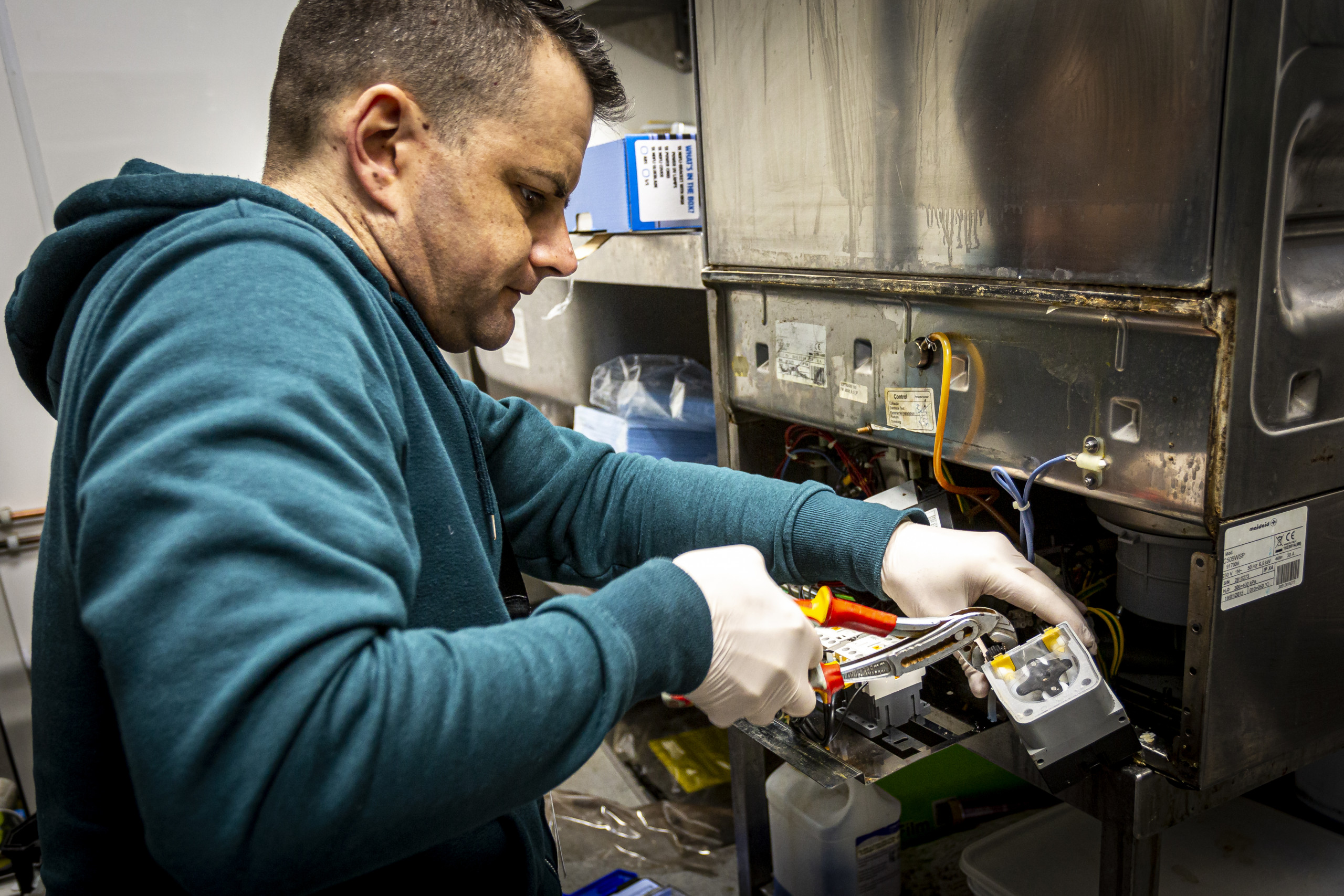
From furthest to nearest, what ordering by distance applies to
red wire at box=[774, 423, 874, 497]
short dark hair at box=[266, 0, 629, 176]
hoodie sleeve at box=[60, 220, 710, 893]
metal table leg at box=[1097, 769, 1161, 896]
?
red wire at box=[774, 423, 874, 497] → metal table leg at box=[1097, 769, 1161, 896] → short dark hair at box=[266, 0, 629, 176] → hoodie sleeve at box=[60, 220, 710, 893]

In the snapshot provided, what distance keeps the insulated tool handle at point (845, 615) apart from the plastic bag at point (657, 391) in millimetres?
1000

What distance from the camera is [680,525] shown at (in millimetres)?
1133

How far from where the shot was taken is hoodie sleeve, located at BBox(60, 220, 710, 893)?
1.57 ft

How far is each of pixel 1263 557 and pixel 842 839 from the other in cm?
83

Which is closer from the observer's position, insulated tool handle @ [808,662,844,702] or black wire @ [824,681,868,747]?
insulated tool handle @ [808,662,844,702]

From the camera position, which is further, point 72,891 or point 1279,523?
point 1279,523

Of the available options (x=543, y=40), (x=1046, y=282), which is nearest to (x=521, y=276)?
(x=543, y=40)

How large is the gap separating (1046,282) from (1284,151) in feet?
0.72


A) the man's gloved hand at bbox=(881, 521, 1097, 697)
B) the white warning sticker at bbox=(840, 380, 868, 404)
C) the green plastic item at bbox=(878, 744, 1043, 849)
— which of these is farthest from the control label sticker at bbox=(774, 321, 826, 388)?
the green plastic item at bbox=(878, 744, 1043, 849)

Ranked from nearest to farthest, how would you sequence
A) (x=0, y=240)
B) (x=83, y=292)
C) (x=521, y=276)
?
(x=83, y=292), (x=521, y=276), (x=0, y=240)

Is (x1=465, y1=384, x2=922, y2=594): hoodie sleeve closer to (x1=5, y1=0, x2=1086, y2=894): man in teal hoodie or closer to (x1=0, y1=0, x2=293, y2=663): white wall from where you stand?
(x1=5, y1=0, x2=1086, y2=894): man in teal hoodie

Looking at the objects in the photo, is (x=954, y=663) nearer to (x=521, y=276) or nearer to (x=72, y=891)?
(x=521, y=276)

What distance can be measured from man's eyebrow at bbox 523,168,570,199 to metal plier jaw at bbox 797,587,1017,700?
18.7 inches

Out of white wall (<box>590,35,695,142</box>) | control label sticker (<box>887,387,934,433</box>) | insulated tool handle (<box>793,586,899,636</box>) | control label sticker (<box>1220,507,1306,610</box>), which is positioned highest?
white wall (<box>590,35,695,142</box>)
